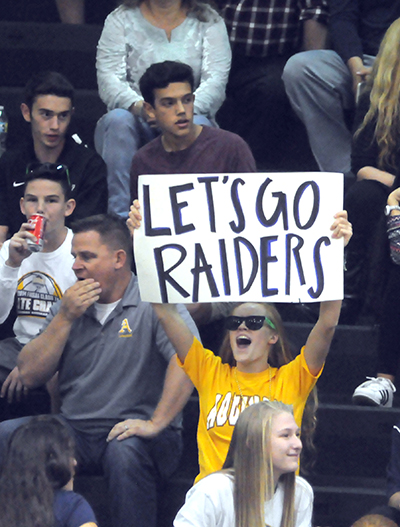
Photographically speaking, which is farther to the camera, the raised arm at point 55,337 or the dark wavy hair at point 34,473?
the raised arm at point 55,337

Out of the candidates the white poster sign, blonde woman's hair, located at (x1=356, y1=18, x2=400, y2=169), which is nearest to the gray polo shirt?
the white poster sign

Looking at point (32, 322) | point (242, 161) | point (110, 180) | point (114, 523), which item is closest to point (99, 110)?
point (110, 180)

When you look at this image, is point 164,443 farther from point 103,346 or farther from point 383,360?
point 383,360

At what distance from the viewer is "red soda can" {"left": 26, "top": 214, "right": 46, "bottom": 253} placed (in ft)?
14.5

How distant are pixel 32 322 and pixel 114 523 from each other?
1.05 metres

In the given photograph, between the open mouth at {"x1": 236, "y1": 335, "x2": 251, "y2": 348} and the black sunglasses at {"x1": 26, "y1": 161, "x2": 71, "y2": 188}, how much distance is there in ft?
4.38

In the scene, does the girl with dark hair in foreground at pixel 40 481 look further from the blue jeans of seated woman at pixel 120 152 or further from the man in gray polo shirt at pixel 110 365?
the blue jeans of seated woman at pixel 120 152

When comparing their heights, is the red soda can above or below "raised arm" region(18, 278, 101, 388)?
above

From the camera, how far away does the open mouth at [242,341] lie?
3.97 meters

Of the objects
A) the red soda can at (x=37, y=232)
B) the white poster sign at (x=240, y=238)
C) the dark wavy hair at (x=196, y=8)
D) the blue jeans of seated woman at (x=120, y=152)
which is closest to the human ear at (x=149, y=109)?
the blue jeans of seated woman at (x=120, y=152)

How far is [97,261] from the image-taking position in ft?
14.3

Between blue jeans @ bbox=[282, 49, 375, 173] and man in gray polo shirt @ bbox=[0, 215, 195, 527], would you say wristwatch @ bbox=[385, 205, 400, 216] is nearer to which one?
man in gray polo shirt @ bbox=[0, 215, 195, 527]

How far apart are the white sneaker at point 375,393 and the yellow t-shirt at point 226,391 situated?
624 millimetres

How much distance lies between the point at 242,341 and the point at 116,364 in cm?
59
